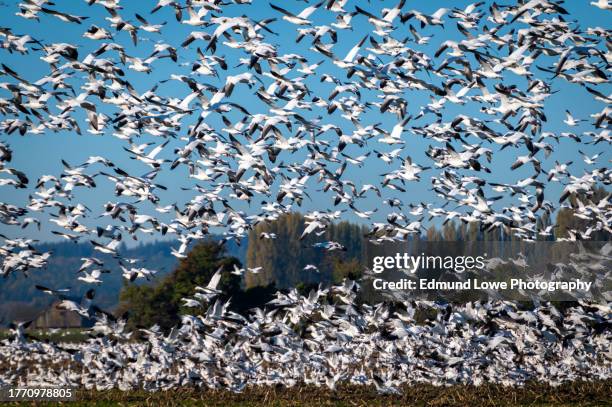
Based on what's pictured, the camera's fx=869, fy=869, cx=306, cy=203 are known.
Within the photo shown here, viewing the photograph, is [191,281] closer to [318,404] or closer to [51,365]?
[51,365]

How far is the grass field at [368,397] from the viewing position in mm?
27812

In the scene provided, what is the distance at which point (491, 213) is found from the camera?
32.1m

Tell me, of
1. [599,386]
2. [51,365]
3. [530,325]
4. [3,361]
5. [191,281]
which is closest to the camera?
[530,325]

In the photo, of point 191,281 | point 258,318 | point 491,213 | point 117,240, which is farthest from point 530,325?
point 191,281

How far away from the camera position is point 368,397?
97.1 ft

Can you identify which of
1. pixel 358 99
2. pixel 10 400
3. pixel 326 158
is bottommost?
pixel 10 400

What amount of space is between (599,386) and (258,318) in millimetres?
12807

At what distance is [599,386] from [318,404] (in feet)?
36.9

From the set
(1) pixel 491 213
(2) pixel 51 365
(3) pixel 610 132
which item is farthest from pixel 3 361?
(3) pixel 610 132

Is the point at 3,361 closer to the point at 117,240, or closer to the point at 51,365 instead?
the point at 51,365

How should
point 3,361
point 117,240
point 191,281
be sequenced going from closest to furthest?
1. point 117,240
2. point 3,361
3. point 191,281

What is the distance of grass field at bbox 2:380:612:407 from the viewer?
27812 mm

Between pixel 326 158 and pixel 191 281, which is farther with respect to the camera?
pixel 191 281

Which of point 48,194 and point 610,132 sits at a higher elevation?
point 610,132
